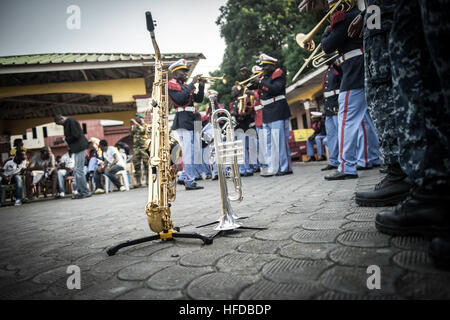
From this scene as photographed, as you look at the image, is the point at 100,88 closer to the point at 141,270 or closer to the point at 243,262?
the point at 141,270

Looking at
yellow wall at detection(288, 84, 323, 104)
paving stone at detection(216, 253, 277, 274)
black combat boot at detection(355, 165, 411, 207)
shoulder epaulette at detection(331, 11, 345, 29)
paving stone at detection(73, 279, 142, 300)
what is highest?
yellow wall at detection(288, 84, 323, 104)

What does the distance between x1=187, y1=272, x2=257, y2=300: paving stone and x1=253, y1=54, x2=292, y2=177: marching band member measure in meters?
5.00

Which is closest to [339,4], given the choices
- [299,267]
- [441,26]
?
[441,26]

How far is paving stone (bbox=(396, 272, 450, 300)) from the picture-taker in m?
0.79

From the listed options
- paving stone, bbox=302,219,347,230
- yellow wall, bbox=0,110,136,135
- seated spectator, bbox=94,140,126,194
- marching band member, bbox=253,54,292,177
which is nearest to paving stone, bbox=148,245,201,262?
paving stone, bbox=302,219,347,230

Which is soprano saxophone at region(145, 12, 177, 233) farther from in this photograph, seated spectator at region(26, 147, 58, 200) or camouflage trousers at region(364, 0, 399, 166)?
seated spectator at region(26, 147, 58, 200)

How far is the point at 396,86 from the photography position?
1303 mm

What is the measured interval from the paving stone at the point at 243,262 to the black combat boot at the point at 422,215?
61 centimetres

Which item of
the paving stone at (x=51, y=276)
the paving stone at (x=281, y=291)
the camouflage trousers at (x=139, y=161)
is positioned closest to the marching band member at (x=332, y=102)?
the paving stone at (x=281, y=291)

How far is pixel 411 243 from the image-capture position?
118 cm

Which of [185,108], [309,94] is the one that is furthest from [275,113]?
[309,94]

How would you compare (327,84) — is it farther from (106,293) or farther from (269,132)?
(106,293)

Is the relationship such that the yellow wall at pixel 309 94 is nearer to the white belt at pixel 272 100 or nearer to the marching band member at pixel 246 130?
the marching band member at pixel 246 130
